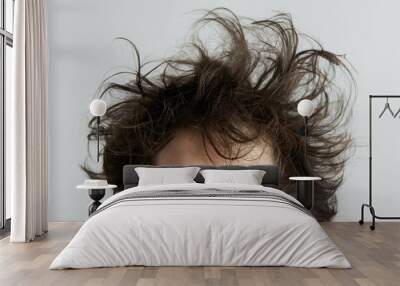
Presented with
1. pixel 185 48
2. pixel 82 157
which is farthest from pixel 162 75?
pixel 82 157

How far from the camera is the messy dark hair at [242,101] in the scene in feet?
23.4

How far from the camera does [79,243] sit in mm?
4500

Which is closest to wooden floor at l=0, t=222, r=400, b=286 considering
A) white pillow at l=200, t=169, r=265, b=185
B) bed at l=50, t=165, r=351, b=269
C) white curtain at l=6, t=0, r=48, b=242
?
bed at l=50, t=165, r=351, b=269

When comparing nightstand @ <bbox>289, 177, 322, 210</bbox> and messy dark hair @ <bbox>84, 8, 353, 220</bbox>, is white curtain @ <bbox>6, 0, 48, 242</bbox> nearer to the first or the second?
messy dark hair @ <bbox>84, 8, 353, 220</bbox>

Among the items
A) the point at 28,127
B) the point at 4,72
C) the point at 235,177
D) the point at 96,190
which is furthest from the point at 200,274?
the point at 4,72

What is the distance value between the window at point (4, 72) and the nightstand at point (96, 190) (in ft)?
2.72

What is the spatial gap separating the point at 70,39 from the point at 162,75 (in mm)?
1196

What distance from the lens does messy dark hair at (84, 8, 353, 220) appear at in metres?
7.14

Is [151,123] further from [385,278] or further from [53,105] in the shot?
[385,278]

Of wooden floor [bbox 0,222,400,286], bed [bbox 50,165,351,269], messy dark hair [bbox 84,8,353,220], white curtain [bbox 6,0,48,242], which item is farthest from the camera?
messy dark hair [bbox 84,8,353,220]

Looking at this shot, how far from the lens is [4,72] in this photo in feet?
21.4

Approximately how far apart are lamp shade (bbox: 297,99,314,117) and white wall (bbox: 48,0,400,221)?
2.32 feet

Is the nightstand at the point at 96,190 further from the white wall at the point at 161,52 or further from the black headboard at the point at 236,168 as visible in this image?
the white wall at the point at 161,52

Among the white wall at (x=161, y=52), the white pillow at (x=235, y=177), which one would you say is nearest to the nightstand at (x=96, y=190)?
the white wall at (x=161, y=52)
